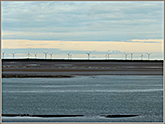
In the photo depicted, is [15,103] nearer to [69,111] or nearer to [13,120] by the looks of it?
[69,111]

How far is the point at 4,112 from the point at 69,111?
5560 mm

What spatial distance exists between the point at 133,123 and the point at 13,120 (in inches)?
343

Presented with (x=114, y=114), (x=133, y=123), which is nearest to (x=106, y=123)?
(x=133, y=123)

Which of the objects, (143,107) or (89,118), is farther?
(143,107)

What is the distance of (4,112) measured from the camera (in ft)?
100.0

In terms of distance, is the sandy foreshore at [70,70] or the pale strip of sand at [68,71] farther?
the sandy foreshore at [70,70]

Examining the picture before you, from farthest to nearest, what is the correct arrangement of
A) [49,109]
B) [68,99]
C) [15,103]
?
[68,99] → [15,103] → [49,109]

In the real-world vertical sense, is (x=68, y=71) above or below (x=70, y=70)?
below

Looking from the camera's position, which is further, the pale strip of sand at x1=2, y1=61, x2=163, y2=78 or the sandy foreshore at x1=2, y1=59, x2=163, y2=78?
the sandy foreshore at x1=2, y1=59, x2=163, y2=78

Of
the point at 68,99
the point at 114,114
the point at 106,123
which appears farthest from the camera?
the point at 68,99

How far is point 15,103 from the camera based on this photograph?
121ft

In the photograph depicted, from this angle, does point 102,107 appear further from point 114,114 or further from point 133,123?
point 133,123

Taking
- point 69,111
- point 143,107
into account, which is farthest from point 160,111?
point 69,111

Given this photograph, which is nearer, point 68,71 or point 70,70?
point 68,71
